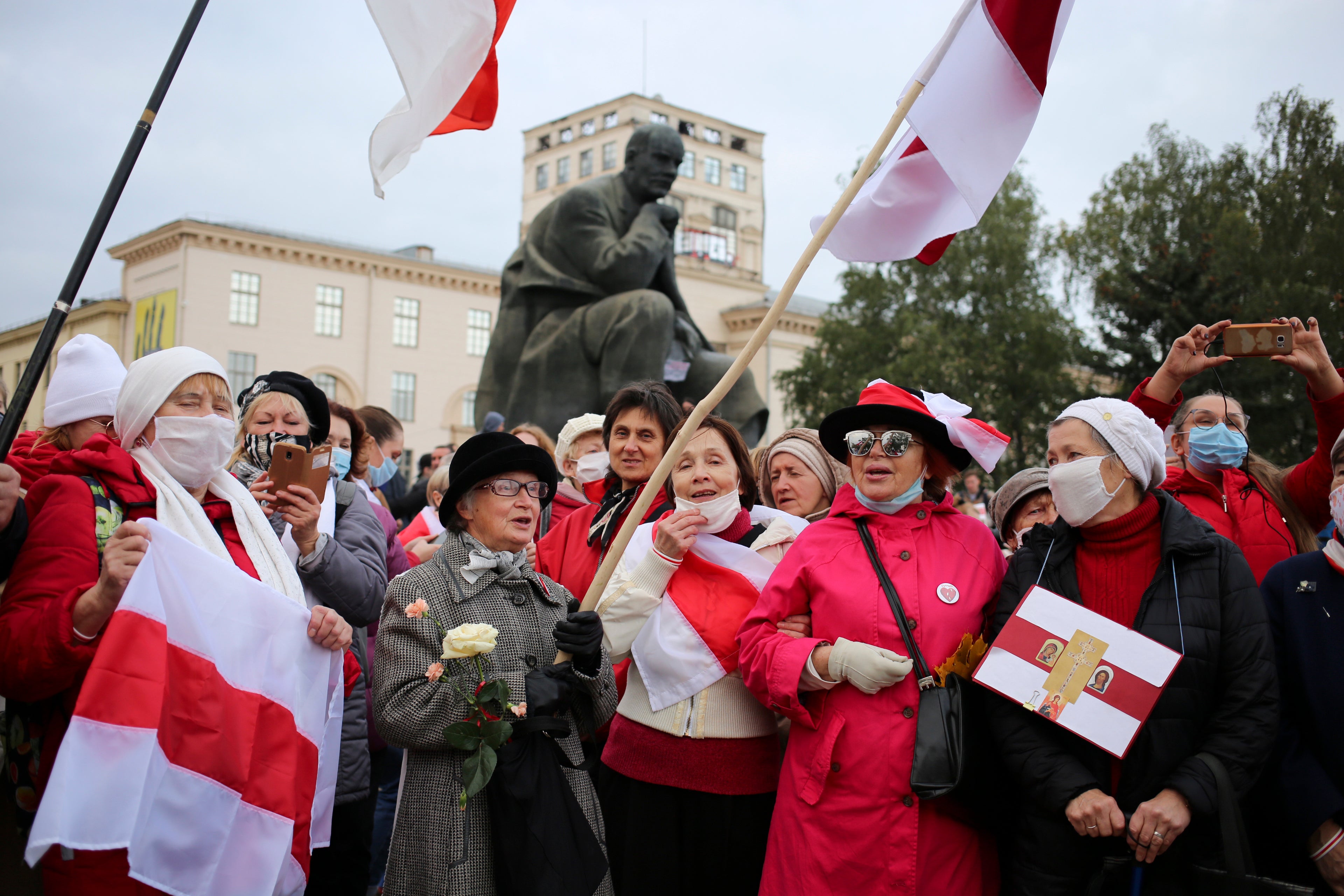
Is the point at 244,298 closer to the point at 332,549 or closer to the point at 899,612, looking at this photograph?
the point at 332,549

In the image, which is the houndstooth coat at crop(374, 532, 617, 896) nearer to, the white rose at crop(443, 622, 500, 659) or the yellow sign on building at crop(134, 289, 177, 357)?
the white rose at crop(443, 622, 500, 659)

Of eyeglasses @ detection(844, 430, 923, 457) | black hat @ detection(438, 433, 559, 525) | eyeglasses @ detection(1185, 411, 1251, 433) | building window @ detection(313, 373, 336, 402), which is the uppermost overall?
building window @ detection(313, 373, 336, 402)

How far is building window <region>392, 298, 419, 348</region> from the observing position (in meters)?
47.2

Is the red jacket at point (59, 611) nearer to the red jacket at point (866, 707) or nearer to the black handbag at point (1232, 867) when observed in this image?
the red jacket at point (866, 707)

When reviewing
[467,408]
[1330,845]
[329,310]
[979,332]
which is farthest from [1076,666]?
[467,408]

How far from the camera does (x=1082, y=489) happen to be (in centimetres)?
306

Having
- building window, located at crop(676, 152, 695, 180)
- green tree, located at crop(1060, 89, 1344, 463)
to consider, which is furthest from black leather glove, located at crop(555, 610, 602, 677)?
building window, located at crop(676, 152, 695, 180)

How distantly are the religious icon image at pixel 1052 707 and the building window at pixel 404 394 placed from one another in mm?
45751

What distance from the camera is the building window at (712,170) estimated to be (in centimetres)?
6206

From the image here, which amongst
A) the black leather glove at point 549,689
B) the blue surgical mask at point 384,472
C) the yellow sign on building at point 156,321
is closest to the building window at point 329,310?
the yellow sign on building at point 156,321

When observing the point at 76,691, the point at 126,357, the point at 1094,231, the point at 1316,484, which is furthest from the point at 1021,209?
the point at 126,357

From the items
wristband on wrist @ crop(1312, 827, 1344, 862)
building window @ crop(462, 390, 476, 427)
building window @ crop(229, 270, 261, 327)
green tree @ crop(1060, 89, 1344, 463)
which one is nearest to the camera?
wristband on wrist @ crop(1312, 827, 1344, 862)

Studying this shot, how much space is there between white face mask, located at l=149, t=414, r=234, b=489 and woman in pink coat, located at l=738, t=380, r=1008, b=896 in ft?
5.47

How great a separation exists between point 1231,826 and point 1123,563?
2.51 feet
